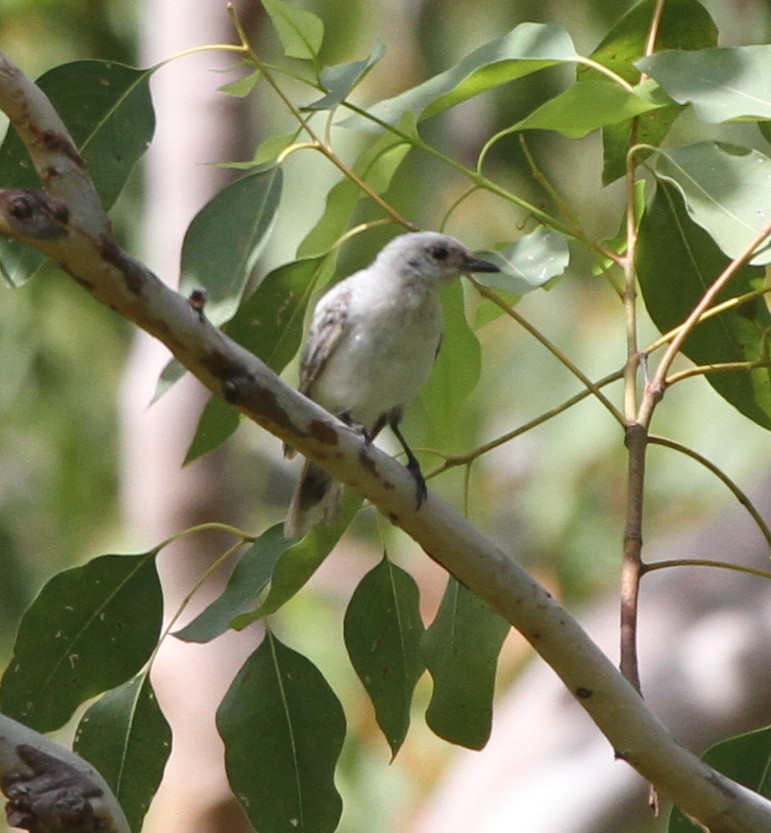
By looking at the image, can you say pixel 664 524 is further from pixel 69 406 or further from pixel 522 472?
pixel 69 406

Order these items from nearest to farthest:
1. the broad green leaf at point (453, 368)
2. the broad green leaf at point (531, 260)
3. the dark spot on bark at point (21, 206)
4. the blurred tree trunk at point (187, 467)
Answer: the dark spot on bark at point (21, 206) → the broad green leaf at point (531, 260) → the broad green leaf at point (453, 368) → the blurred tree trunk at point (187, 467)

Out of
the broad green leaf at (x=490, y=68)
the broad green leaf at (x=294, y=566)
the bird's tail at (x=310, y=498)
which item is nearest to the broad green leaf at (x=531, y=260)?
the broad green leaf at (x=490, y=68)

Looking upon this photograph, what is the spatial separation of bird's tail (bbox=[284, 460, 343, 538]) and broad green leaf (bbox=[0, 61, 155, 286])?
689mm

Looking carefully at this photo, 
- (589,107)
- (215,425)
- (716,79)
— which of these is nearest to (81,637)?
(215,425)

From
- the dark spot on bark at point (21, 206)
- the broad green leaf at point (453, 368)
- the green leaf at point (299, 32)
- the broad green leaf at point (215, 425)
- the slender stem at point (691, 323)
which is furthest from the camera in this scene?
the broad green leaf at point (453, 368)

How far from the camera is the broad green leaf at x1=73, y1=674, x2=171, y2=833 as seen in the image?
7.82 feet

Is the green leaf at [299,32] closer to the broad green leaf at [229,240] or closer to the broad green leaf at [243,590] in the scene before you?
the broad green leaf at [229,240]

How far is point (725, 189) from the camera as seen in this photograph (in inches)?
85.5

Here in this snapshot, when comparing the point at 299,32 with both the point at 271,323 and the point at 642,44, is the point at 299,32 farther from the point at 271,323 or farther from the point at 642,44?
the point at 642,44

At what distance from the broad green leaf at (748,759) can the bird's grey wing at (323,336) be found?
3.84ft

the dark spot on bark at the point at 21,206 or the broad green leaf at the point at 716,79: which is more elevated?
the broad green leaf at the point at 716,79

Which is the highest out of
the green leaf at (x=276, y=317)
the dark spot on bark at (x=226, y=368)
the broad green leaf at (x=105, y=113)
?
the broad green leaf at (x=105, y=113)

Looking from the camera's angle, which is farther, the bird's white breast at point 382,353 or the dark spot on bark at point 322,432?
the bird's white breast at point 382,353

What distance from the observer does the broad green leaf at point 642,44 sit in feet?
8.32
